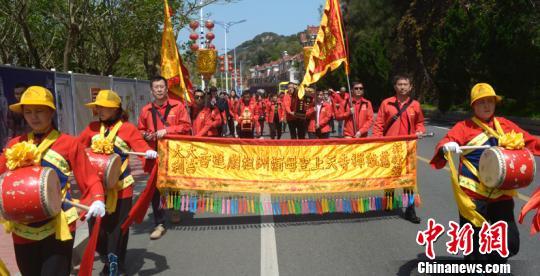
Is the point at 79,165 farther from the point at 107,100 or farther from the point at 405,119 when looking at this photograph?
the point at 405,119

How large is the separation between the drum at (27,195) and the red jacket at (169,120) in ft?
10.7

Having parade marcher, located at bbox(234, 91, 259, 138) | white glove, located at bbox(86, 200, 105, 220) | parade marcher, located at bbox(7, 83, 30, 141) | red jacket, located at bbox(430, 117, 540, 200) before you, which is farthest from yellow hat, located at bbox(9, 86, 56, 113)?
parade marcher, located at bbox(234, 91, 259, 138)

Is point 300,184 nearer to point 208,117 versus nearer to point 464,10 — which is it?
point 208,117

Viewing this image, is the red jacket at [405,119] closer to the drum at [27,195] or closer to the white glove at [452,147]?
the white glove at [452,147]

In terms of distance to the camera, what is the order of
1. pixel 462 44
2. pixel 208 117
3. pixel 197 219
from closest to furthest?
1. pixel 197 219
2. pixel 208 117
3. pixel 462 44

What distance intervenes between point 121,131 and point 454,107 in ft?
108

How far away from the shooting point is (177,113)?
21.6ft

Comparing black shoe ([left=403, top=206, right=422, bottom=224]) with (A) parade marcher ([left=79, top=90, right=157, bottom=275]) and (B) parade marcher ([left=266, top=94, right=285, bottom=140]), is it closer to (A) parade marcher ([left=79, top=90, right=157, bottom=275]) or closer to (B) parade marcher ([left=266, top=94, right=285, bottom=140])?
(A) parade marcher ([left=79, top=90, right=157, bottom=275])

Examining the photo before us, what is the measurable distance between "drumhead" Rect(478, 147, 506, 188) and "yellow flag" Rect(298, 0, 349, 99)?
4.19 m

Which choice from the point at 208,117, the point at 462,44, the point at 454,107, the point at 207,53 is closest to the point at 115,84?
the point at 207,53

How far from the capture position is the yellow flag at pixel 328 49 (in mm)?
8125

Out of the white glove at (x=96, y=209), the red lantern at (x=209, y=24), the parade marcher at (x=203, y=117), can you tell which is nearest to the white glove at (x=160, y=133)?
the parade marcher at (x=203, y=117)

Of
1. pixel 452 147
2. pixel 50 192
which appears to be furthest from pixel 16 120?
pixel 452 147

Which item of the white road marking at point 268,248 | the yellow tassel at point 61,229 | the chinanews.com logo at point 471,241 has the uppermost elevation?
the yellow tassel at point 61,229
